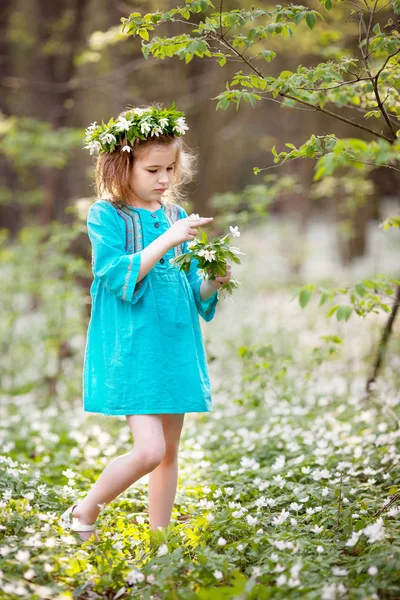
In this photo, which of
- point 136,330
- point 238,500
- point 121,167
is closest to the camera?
point 136,330

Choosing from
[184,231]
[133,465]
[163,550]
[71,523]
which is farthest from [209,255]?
[71,523]

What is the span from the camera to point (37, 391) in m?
6.54

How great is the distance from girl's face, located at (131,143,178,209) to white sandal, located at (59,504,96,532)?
1.42 m

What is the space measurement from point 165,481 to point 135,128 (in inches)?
61.9

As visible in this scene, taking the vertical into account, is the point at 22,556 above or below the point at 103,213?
below

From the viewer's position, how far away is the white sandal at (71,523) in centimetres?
262

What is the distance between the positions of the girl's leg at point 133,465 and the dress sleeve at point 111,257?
52 cm

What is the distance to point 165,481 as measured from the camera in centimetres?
284

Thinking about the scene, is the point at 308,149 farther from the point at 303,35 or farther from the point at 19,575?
Answer: the point at 303,35

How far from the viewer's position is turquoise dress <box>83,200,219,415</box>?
8.54ft

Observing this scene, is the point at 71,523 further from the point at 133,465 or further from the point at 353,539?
the point at 353,539

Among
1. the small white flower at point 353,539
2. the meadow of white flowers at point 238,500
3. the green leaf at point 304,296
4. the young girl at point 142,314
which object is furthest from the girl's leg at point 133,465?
the green leaf at point 304,296

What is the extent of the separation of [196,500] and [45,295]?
4.20 m

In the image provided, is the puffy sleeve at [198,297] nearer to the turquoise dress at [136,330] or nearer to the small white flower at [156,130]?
the turquoise dress at [136,330]
